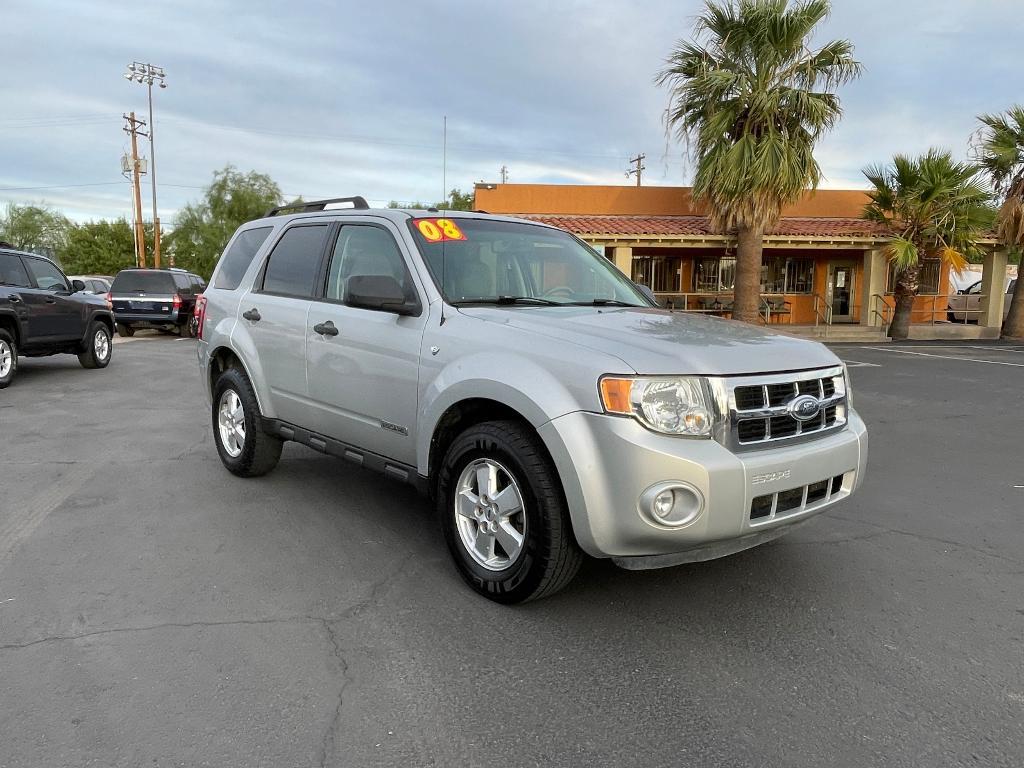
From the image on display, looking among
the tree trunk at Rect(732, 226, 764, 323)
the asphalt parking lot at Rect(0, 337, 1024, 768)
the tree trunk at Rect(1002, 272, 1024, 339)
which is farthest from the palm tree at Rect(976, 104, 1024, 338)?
the asphalt parking lot at Rect(0, 337, 1024, 768)

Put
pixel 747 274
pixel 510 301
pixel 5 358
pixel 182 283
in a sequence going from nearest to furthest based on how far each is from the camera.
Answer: pixel 510 301
pixel 5 358
pixel 747 274
pixel 182 283

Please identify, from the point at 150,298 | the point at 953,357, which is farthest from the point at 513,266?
the point at 150,298

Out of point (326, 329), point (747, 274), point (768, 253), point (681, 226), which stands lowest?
point (326, 329)

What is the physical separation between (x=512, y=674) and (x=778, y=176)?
16207mm

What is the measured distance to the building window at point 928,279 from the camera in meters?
24.0

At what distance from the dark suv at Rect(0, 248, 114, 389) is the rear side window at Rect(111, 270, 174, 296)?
6830 millimetres

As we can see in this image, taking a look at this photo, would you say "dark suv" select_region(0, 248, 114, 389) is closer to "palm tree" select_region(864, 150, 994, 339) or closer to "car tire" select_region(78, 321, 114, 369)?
"car tire" select_region(78, 321, 114, 369)

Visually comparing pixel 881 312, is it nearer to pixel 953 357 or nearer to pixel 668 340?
pixel 953 357

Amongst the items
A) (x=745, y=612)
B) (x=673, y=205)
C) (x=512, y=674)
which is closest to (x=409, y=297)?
(x=512, y=674)

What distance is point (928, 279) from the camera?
24562 millimetres

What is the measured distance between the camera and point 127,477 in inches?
226

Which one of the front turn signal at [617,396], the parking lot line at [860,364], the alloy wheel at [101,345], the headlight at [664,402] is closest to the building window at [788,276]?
the parking lot line at [860,364]

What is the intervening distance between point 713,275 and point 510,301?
863 inches

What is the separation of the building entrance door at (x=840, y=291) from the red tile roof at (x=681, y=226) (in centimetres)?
168
